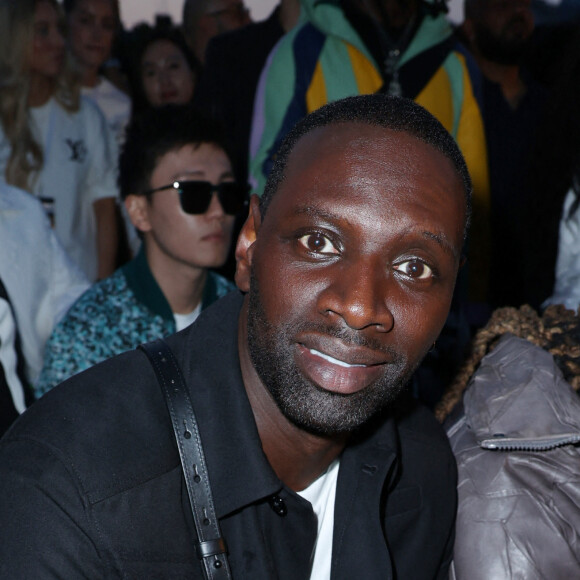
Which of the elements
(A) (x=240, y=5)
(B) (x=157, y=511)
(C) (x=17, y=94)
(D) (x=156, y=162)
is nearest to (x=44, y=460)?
(B) (x=157, y=511)

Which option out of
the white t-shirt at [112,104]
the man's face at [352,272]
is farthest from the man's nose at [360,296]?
the white t-shirt at [112,104]

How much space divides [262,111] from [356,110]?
89.8 inches

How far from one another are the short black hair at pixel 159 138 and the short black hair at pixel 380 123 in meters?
1.98

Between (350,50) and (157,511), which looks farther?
(350,50)

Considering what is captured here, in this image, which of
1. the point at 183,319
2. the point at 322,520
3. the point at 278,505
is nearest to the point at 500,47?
the point at 183,319

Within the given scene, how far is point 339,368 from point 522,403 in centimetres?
57

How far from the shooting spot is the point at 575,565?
1944mm

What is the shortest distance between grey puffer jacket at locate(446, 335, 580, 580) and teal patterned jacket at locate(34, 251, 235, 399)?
5.33 ft

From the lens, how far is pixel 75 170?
201 inches

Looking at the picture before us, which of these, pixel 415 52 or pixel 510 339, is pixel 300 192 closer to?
pixel 510 339

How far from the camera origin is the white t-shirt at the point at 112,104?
554 cm

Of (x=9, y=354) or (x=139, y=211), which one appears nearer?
(x=9, y=354)

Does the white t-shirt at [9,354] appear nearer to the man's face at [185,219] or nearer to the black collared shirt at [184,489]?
the black collared shirt at [184,489]

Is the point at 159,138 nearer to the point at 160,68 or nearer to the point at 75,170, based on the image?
the point at 75,170
